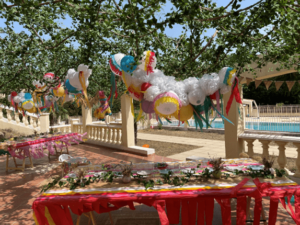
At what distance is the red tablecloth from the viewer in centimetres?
248

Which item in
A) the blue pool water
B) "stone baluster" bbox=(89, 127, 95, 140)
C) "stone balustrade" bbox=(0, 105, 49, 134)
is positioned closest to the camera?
"stone baluster" bbox=(89, 127, 95, 140)

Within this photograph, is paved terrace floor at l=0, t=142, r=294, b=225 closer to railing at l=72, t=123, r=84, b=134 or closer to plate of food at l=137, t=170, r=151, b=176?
plate of food at l=137, t=170, r=151, b=176

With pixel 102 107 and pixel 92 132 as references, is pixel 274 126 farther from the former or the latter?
pixel 102 107

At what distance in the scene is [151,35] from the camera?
198 inches

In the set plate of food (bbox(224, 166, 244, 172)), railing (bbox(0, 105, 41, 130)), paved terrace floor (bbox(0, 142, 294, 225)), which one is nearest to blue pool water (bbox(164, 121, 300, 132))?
paved terrace floor (bbox(0, 142, 294, 225))

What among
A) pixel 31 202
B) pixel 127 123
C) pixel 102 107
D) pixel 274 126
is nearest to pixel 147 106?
pixel 31 202

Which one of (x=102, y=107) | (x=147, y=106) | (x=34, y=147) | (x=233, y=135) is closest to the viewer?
(x=147, y=106)

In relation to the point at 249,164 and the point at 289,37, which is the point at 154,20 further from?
the point at 289,37

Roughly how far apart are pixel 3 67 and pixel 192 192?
7.95 metres

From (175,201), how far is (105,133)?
26.5 ft

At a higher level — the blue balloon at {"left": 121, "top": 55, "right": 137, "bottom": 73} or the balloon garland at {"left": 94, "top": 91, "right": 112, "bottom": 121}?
the blue balloon at {"left": 121, "top": 55, "right": 137, "bottom": 73}

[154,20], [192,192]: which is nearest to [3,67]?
[154,20]

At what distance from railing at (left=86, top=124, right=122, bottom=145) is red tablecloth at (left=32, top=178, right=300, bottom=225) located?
6795mm

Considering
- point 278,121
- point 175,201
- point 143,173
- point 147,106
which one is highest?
point 147,106
